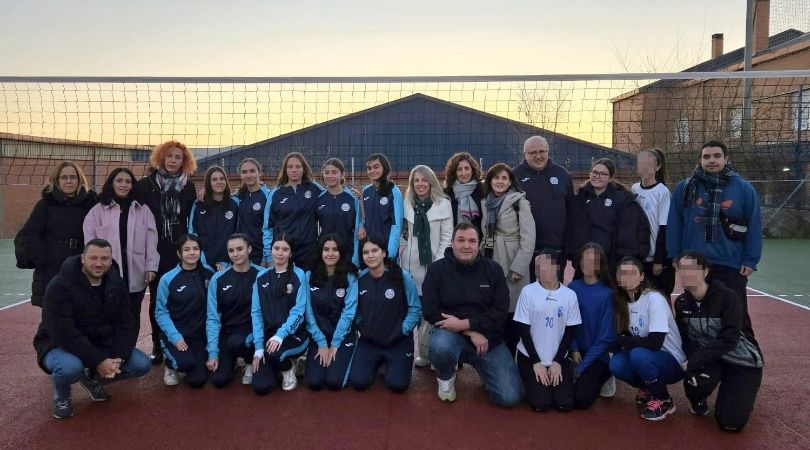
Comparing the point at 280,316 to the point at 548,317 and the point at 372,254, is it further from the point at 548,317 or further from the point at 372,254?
the point at 548,317

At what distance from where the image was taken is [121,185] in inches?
188

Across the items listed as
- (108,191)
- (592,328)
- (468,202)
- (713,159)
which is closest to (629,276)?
(592,328)

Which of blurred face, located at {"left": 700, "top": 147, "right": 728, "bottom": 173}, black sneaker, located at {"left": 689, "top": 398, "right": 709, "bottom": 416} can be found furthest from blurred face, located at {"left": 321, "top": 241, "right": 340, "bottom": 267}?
blurred face, located at {"left": 700, "top": 147, "right": 728, "bottom": 173}

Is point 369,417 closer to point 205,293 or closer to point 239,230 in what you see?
point 205,293

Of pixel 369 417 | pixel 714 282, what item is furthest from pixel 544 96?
pixel 369 417

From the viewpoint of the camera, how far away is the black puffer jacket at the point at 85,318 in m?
4.00

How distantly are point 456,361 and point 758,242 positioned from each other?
2381 mm

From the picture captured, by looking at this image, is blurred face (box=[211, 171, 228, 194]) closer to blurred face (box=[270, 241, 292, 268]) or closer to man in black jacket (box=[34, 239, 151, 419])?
blurred face (box=[270, 241, 292, 268])

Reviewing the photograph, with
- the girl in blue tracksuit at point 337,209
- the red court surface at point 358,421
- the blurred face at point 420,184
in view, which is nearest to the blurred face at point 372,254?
the girl in blue tracksuit at point 337,209

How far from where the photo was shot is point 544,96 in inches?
460

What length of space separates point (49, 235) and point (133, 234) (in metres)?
0.65

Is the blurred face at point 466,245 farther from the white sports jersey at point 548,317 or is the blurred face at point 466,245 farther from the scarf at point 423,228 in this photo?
the scarf at point 423,228

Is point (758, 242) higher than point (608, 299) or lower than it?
higher

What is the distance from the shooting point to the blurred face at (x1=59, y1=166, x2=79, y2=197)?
4730 millimetres
